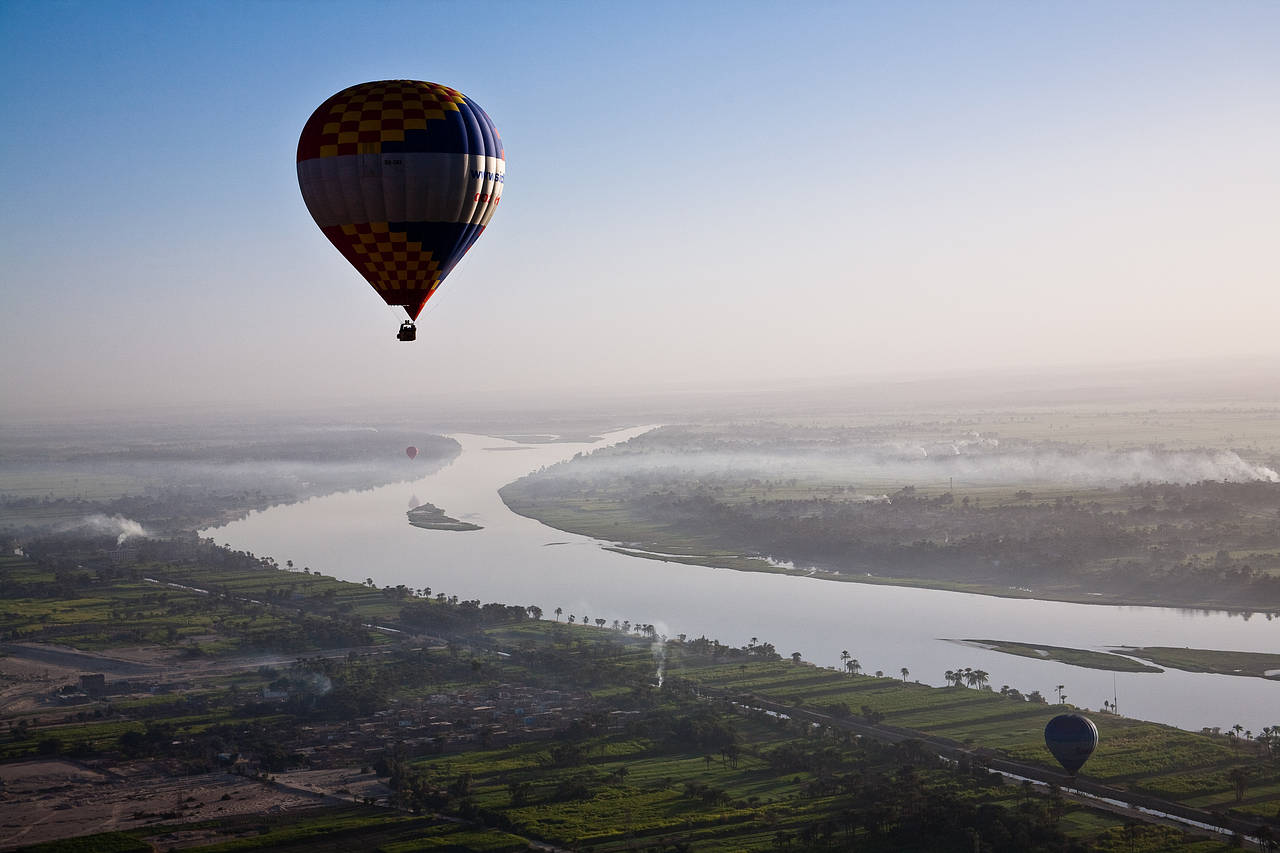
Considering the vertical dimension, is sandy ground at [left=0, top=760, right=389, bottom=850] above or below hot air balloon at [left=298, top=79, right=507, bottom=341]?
below

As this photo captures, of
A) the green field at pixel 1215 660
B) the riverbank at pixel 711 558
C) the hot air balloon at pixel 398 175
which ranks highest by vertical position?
the hot air balloon at pixel 398 175

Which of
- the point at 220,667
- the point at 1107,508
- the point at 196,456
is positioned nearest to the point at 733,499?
the point at 1107,508

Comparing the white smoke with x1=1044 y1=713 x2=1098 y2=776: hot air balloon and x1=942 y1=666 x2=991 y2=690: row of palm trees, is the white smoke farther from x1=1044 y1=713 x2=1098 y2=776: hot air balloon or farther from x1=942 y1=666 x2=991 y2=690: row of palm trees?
x1=1044 y1=713 x2=1098 y2=776: hot air balloon

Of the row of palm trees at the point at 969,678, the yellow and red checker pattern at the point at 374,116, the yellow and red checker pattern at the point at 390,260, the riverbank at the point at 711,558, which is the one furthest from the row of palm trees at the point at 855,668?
the yellow and red checker pattern at the point at 374,116

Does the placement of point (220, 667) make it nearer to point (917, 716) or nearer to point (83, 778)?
point (83, 778)

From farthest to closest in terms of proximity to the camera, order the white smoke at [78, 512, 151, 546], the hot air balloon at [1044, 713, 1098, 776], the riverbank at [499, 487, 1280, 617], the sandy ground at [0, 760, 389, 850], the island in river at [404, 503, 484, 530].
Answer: the white smoke at [78, 512, 151, 546], the island in river at [404, 503, 484, 530], the riverbank at [499, 487, 1280, 617], the hot air balloon at [1044, 713, 1098, 776], the sandy ground at [0, 760, 389, 850]

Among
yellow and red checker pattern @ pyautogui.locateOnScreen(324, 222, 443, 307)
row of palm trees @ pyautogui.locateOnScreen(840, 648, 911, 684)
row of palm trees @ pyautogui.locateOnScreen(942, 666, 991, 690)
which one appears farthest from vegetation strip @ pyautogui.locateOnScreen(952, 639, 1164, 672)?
yellow and red checker pattern @ pyautogui.locateOnScreen(324, 222, 443, 307)

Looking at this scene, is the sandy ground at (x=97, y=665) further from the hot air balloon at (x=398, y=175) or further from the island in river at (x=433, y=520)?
the island in river at (x=433, y=520)

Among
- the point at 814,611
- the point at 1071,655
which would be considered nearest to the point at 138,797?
the point at 814,611
